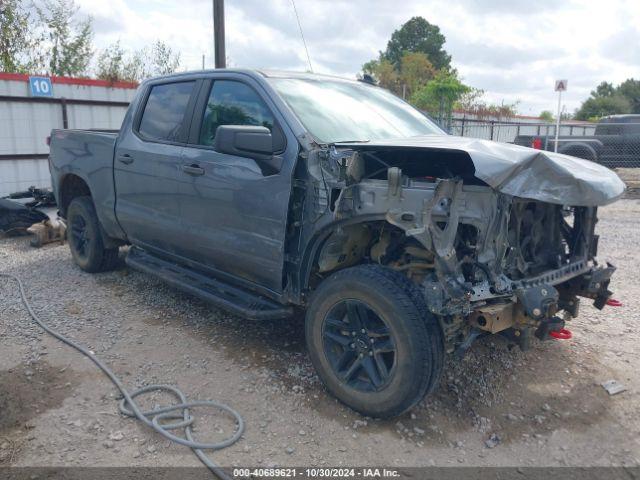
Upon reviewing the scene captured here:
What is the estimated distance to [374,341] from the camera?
320 cm

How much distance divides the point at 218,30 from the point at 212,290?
23.8 ft

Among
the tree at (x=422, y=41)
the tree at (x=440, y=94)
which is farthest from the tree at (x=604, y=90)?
the tree at (x=440, y=94)

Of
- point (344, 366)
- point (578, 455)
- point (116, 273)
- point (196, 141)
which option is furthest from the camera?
point (116, 273)

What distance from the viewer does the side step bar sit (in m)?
3.76

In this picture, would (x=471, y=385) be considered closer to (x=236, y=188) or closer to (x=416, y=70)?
(x=236, y=188)

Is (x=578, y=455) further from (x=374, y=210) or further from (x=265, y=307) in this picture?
(x=265, y=307)

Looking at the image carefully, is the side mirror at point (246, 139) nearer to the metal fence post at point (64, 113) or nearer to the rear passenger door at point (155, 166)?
the rear passenger door at point (155, 166)

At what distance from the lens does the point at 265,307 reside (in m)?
3.83

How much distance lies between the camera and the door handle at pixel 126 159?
4.93 m

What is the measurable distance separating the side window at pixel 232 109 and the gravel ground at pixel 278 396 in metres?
1.61

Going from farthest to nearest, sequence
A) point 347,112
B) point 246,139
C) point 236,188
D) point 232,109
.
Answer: point 232,109, point 347,112, point 236,188, point 246,139

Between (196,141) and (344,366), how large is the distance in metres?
2.09

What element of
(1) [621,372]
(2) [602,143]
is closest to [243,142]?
(1) [621,372]

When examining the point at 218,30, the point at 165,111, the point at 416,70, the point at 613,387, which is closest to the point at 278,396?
the point at 613,387
